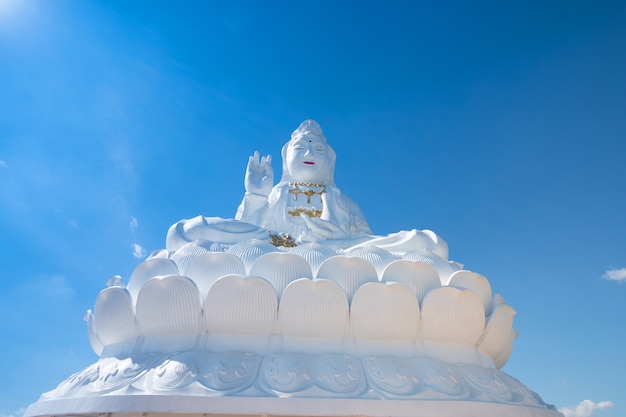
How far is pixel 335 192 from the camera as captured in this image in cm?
836

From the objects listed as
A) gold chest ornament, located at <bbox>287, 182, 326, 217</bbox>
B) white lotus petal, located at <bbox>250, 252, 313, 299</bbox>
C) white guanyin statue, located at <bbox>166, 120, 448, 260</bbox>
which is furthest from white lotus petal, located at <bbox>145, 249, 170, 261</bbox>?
gold chest ornament, located at <bbox>287, 182, 326, 217</bbox>

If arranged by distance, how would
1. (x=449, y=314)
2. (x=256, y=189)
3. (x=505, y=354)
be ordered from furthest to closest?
(x=256, y=189) → (x=505, y=354) → (x=449, y=314)

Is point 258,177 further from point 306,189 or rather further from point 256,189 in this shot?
point 306,189

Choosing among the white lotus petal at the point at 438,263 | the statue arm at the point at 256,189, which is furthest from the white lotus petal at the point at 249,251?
the statue arm at the point at 256,189

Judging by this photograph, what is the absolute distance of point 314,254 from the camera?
5176 millimetres

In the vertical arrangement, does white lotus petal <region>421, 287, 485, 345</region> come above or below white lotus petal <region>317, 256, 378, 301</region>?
below

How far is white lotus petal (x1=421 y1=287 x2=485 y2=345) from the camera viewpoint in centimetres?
458

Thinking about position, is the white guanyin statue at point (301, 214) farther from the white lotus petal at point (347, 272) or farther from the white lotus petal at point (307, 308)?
the white lotus petal at point (307, 308)

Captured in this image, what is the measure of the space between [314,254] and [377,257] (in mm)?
679

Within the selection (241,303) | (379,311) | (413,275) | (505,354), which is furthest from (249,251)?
(505,354)

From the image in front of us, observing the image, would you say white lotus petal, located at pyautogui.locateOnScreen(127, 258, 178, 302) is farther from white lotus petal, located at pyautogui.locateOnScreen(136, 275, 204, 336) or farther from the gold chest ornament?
the gold chest ornament

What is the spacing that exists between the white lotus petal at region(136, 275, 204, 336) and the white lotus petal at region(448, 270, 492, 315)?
247 centimetres

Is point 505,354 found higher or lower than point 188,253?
lower

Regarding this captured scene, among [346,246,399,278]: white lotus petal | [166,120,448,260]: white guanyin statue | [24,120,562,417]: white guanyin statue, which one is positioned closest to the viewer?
[24,120,562,417]: white guanyin statue
